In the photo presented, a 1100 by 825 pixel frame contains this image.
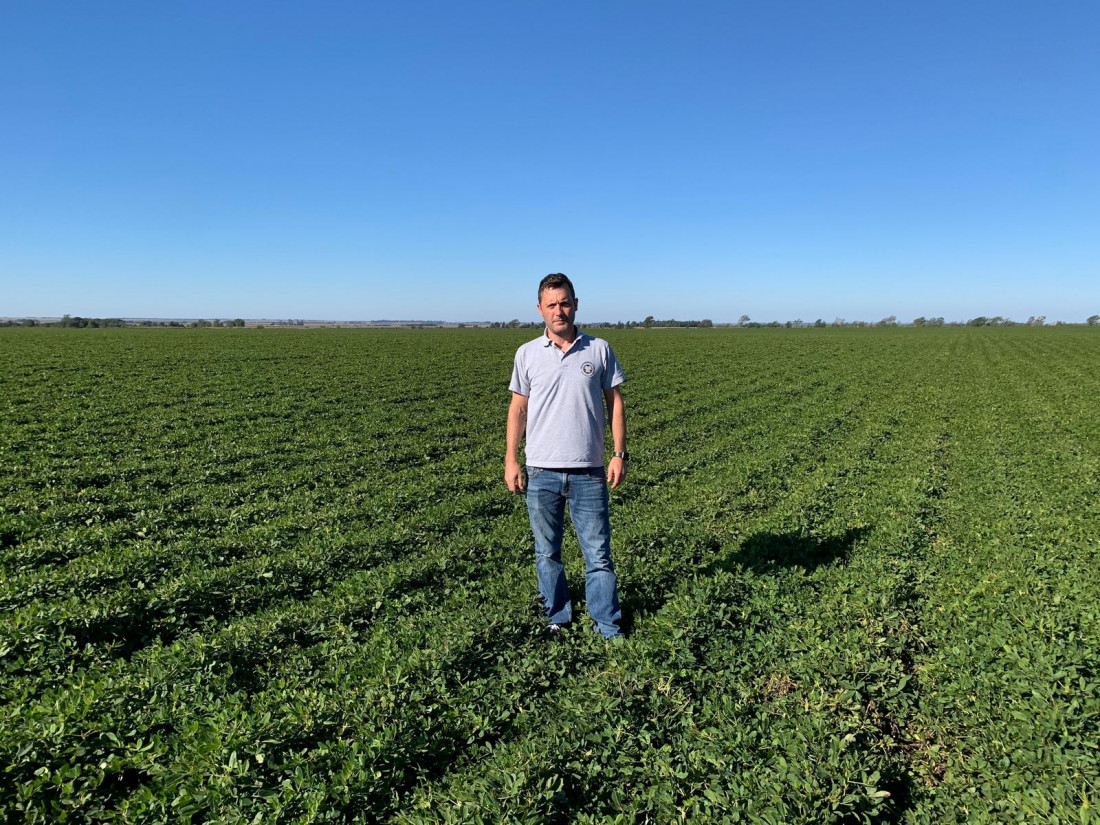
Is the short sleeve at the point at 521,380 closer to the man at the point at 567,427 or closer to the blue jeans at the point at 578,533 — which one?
the man at the point at 567,427

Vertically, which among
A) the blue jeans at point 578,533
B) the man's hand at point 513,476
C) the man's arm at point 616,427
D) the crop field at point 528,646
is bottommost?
the crop field at point 528,646

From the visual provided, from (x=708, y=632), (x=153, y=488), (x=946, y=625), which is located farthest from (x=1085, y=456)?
(x=153, y=488)

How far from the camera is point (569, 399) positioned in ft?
14.6

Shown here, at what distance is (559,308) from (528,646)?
2.95 metres

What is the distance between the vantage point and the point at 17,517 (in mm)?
7602

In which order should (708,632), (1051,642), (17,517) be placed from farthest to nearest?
(17,517) < (708,632) < (1051,642)

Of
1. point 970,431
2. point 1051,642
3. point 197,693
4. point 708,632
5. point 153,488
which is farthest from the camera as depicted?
point 970,431

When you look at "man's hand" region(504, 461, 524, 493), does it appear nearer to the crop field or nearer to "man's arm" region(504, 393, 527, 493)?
"man's arm" region(504, 393, 527, 493)

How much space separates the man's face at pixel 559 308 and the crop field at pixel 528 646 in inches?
109

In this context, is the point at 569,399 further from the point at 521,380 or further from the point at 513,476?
the point at 513,476

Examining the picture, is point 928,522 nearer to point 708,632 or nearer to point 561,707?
point 708,632

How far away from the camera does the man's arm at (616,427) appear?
4.53m

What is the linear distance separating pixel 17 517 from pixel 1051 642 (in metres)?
11.8

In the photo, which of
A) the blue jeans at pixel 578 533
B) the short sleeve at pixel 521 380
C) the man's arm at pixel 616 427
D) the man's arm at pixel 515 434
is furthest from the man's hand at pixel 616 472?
the short sleeve at pixel 521 380
